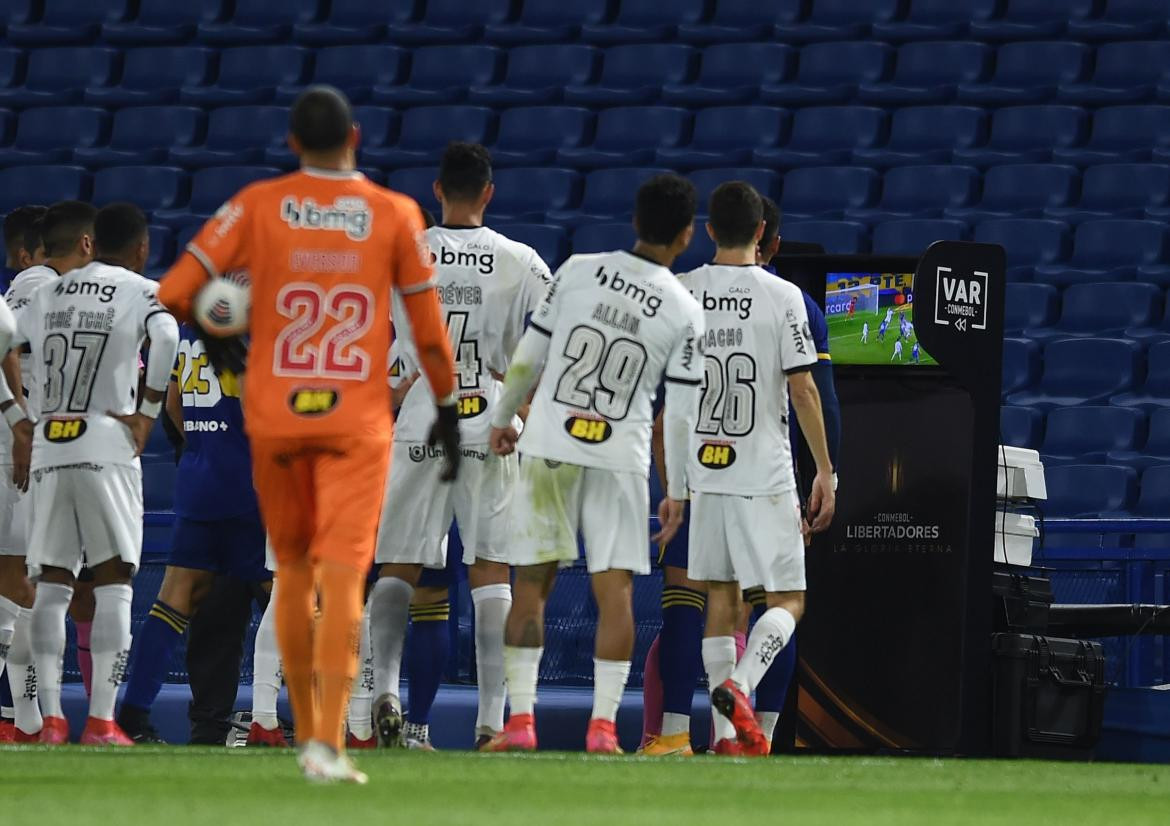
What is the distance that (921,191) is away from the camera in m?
13.9

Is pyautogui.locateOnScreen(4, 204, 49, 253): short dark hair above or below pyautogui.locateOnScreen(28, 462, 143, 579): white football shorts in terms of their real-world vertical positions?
above

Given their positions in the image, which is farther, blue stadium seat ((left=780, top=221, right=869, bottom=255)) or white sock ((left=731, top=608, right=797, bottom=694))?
blue stadium seat ((left=780, top=221, right=869, bottom=255))

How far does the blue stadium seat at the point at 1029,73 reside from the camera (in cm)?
1451

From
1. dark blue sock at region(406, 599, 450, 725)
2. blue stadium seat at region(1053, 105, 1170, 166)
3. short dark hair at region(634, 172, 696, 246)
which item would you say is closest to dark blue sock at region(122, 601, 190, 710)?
dark blue sock at region(406, 599, 450, 725)

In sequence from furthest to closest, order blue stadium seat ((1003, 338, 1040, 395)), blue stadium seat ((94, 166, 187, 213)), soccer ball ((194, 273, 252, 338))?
blue stadium seat ((94, 166, 187, 213))
blue stadium seat ((1003, 338, 1040, 395))
soccer ball ((194, 273, 252, 338))

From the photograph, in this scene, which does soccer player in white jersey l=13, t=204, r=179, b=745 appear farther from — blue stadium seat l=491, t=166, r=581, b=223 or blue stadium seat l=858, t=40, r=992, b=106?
blue stadium seat l=858, t=40, r=992, b=106

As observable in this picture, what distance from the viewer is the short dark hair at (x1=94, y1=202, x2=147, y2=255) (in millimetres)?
7359

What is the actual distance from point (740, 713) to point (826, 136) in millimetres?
8517

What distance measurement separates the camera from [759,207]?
23.4ft

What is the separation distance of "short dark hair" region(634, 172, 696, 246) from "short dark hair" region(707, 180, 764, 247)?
30cm

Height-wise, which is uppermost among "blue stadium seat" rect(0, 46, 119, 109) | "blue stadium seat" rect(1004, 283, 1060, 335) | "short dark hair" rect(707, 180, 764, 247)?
"blue stadium seat" rect(0, 46, 119, 109)

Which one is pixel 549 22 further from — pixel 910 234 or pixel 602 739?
pixel 602 739

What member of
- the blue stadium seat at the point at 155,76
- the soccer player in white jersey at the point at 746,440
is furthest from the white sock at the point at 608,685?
the blue stadium seat at the point at 155,76

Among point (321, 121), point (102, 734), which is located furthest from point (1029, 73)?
point (321, 121)
